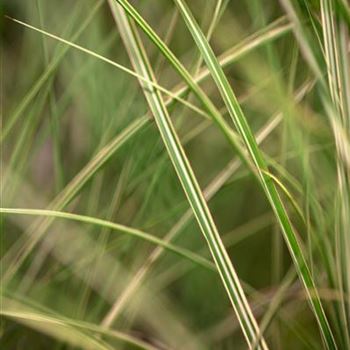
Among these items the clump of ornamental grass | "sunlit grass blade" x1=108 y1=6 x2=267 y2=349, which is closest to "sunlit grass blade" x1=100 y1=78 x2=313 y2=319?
the clump of ornamental grass

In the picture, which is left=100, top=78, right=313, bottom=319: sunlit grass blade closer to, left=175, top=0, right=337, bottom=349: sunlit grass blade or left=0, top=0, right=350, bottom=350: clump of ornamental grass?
left=0, top=0, right=350, bottom=350: clump of ornamental grass

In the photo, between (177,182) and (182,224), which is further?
(177,182)

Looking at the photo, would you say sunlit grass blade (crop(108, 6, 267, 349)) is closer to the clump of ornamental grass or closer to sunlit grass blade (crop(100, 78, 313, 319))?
the clump of ornamental grass

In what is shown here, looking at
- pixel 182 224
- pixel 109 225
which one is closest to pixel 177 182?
pixel 182 224

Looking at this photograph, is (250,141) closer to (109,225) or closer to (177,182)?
(109,225)

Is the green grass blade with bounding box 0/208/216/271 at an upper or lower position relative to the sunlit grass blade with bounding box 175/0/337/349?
lower

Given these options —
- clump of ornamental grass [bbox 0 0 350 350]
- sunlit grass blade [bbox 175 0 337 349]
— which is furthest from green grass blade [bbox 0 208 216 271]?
sunlit grass blade [bbox 175 0 337 349]

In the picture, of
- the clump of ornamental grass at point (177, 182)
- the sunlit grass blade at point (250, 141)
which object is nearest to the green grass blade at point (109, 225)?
the clump of ornamental grass at point (177, 182)

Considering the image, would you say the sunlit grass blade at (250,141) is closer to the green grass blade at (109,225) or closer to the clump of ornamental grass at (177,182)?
the clump of ornamental grass at (177,182)

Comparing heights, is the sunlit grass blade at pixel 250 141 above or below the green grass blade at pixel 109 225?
above

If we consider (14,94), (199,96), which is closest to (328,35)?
(199,96)

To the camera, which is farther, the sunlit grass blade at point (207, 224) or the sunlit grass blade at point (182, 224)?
the sunlit grass blade at point (182, 224)

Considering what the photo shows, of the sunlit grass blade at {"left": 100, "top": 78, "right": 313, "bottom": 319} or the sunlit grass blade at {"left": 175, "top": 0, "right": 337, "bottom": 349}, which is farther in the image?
the sunlit grass blade at {"left": 100, "top": 78, "right": 313, "bottom": 319}

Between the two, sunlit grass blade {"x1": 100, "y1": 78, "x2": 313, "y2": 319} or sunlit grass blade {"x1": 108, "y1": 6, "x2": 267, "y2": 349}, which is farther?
sunlit grass blade {"x1": 100, "y1": 78, "x2": 313, "y2": 319}
